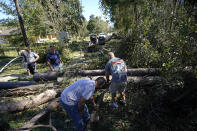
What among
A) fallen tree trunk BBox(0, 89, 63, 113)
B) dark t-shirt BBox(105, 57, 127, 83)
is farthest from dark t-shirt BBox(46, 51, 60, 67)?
dark t-shirt BBox(105, 57, 127, 83)

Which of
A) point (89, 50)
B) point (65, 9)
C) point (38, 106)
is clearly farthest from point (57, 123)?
point (89, 50)

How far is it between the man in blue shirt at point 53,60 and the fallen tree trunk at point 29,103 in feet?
5.63

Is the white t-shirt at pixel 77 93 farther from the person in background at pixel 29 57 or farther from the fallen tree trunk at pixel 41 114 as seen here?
the person in background at pixel 29 57

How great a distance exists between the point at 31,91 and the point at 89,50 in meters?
8.70

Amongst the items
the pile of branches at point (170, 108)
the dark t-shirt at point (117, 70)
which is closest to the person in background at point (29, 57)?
the dark t-shirt at point (117, 70)

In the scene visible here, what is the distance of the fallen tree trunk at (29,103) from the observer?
3582 millimetres

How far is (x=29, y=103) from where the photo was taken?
150 inches

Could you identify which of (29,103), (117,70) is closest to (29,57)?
(29,103)

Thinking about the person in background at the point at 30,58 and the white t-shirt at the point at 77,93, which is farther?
the person in background at the point at 30,58

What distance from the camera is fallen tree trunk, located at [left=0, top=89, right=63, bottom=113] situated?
3582 mm

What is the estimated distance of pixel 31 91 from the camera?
4.66m

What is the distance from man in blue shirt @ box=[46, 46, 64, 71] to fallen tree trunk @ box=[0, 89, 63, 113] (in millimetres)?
1716

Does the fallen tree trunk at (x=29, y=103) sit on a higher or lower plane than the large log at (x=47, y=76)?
lower

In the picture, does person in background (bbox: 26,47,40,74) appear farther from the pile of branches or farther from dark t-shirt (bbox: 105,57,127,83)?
the pile of branches
